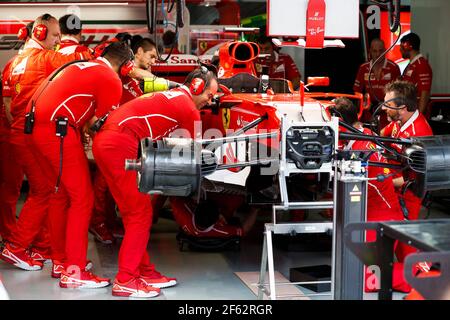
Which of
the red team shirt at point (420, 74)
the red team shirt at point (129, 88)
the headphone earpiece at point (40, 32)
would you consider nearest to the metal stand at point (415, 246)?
the headphone earpiece at point (40, 32)

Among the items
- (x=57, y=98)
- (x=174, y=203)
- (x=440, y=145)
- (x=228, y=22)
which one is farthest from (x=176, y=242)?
(x=228, y=22)

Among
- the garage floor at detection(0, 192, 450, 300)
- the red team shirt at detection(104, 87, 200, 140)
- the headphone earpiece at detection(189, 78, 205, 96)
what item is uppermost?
the headphone earpiece at detection(189, 78, 205, 96)

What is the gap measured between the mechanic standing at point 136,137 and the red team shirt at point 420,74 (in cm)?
501

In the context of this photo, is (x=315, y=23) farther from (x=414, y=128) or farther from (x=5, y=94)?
(x=5, y=94)

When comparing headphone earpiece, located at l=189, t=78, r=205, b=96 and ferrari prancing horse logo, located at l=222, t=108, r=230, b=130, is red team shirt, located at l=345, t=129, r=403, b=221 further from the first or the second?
ferrari prancing horse logo, located at l=222, t=108, r=230, b=130

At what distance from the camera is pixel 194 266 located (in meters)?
6.97

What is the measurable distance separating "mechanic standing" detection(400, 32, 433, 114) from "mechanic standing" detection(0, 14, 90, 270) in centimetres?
487

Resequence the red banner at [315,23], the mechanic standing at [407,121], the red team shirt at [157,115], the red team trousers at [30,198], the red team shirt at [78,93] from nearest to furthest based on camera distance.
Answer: the red banner at [315,23] < the red team shirt at [157,115] < the red team shirt at [78,93] < the mechanic standing at [407,121] < the red team trousers at [30,198]

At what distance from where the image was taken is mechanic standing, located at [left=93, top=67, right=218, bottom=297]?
5.89m

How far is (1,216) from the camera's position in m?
7.50

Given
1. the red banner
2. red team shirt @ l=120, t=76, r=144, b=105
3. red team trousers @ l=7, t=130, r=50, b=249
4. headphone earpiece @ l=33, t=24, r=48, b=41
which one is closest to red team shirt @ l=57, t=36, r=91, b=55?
headphone earpiece @ l=33, t=24, r=48, b=41

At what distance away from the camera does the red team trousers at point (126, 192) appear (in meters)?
5.90

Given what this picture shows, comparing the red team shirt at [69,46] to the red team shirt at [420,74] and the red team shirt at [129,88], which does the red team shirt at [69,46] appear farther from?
the red team shirt at [420,74]

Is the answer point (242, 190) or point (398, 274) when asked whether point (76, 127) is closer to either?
Answer: point (242, 190)
